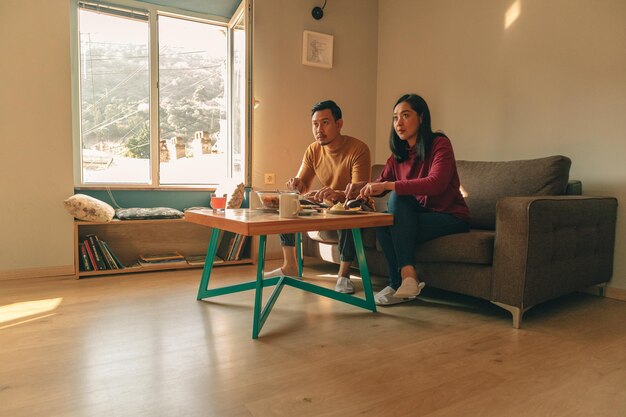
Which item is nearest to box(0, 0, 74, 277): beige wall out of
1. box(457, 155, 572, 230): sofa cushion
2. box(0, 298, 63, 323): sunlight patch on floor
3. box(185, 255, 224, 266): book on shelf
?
box(0, 298, 63, 323): sunlight patch on floor

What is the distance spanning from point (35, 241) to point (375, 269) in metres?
2.00

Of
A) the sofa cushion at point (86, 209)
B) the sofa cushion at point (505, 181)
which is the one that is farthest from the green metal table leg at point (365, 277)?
the sofa cushion at point (86, 209)

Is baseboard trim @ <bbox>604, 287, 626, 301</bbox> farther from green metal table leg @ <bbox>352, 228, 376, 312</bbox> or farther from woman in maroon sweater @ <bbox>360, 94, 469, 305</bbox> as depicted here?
green metal table leg @ <bbox>352, 228, 376, 312</bbox>

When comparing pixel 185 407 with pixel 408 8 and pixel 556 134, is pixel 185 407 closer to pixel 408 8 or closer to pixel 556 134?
pixel 556 134

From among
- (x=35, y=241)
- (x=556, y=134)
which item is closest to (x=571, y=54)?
(x=556, y=134)

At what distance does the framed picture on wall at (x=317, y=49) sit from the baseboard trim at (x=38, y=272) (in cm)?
222

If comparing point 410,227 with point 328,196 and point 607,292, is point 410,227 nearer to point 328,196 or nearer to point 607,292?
point 328,196

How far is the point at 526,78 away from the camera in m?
2.71

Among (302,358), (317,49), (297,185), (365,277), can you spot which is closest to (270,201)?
(365,277)

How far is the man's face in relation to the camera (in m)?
2.51

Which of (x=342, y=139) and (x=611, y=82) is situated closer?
(x=611, y=82)

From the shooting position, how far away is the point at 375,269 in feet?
8.29

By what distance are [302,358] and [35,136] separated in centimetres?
214

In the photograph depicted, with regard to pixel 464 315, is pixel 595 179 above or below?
above
